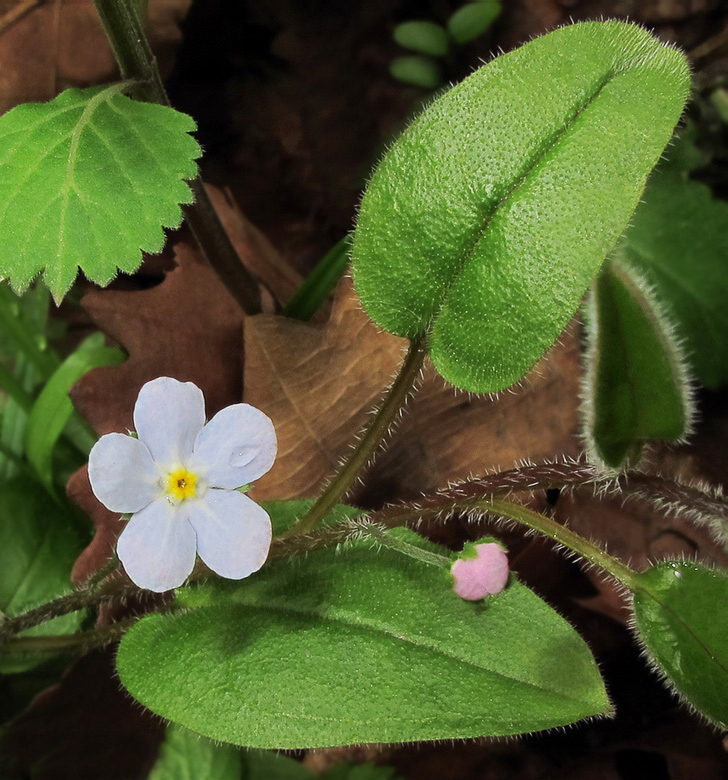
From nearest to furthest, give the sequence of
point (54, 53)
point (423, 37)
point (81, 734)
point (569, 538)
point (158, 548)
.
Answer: point (158, 548) < point (569, 538) < point (81, 734) < point (54, 53) < point (423, 37)

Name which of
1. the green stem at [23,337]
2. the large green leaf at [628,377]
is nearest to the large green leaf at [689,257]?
the large green leaf at [628,377]

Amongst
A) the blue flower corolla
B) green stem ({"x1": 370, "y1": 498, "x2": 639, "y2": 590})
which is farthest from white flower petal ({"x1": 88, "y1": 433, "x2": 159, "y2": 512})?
green stem ({"x1": 370, "y1": 498, "x2": 639, "y2": 590})

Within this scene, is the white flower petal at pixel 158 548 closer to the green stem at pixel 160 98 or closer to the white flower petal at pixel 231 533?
the white flower petal at pixel 231 533

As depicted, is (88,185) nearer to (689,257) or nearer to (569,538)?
(569,538)

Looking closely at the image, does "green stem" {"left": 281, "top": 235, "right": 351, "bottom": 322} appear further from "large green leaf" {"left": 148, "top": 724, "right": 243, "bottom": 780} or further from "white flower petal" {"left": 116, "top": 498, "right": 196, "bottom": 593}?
"large green leaf" {"left": 148, "top": 724, "right": 243, "bottom": 780}

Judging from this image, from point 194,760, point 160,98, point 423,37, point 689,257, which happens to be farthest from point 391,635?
point 423,37

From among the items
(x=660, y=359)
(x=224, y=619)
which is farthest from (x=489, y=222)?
(x=224, y=619)
